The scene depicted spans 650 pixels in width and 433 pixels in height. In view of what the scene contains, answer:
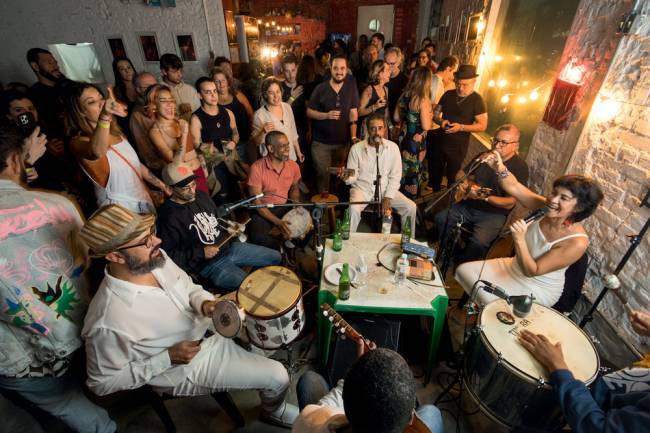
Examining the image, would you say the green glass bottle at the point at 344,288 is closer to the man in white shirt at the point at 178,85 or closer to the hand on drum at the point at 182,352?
the hand on drum at the point at 182,352

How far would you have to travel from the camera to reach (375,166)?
4094mm

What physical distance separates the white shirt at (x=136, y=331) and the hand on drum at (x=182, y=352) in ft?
0.12

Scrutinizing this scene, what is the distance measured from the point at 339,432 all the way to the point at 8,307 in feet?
5.81

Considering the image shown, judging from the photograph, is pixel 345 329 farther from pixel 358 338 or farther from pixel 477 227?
pixel 477 227

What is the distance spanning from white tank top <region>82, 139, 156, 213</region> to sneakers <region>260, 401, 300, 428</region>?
→ 7.18 feet

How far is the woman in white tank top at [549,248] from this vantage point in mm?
2350

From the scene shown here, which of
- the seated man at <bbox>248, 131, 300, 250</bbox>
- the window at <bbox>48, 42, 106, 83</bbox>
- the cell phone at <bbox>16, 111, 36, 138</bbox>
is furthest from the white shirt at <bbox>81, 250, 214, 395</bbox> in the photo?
the window at <bbox>48, 42, 106, 83</bbox>

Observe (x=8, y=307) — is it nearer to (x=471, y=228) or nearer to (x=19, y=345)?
(x=19, y=345)

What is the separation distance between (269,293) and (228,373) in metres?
0.62

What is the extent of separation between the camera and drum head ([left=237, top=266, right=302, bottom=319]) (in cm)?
229

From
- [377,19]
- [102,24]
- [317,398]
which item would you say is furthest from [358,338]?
[377,19]

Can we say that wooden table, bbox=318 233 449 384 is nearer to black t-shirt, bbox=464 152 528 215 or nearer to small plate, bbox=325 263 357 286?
small plate, bbox=325 263 357 286

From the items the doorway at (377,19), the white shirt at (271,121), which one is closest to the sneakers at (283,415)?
the white shirt at (271,121)

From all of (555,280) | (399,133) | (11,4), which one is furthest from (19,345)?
(11,4)
